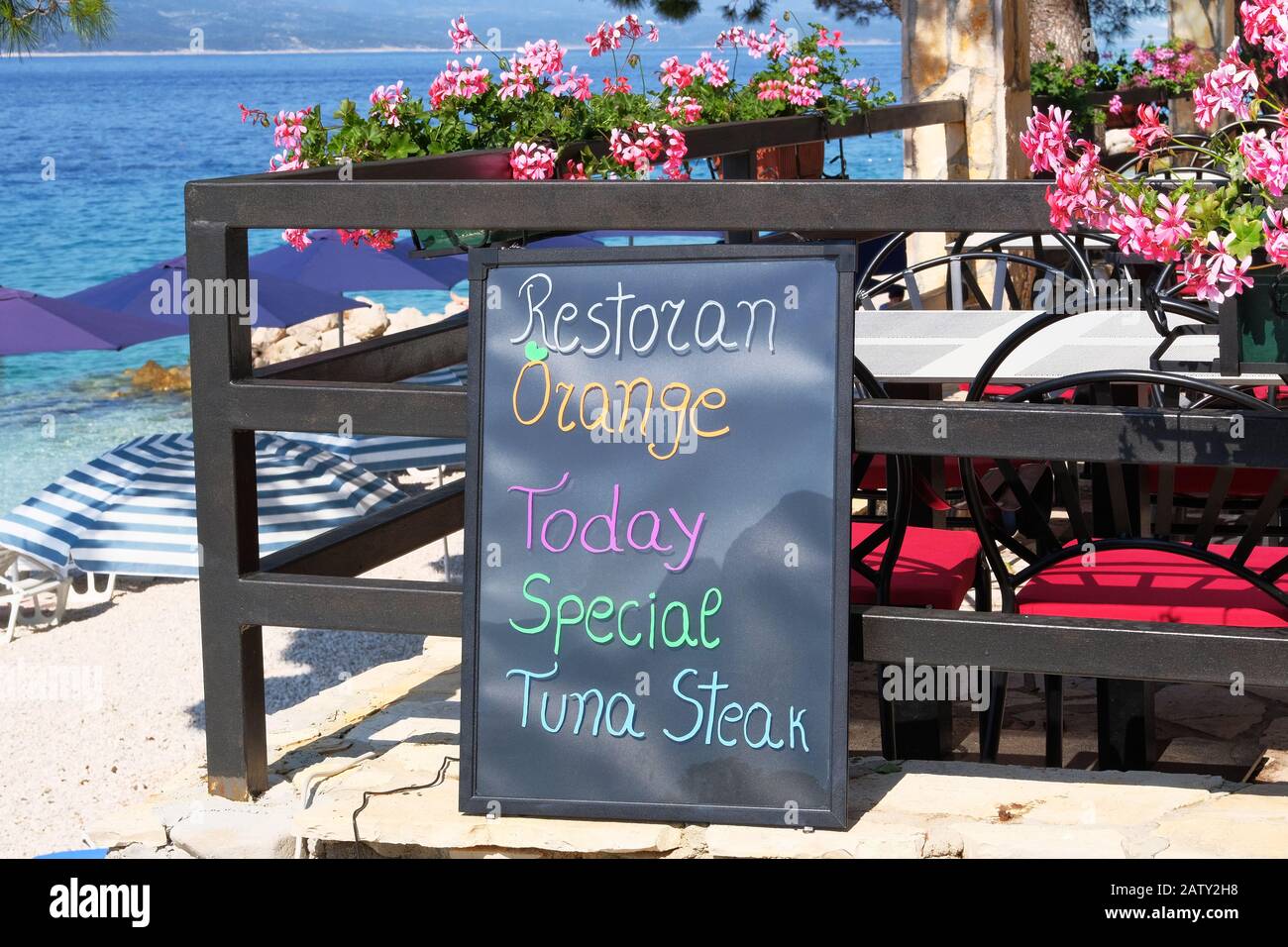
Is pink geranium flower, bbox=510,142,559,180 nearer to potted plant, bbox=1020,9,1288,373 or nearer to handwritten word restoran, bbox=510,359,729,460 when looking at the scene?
handwritten word restoran, bbox=510,359,729,460

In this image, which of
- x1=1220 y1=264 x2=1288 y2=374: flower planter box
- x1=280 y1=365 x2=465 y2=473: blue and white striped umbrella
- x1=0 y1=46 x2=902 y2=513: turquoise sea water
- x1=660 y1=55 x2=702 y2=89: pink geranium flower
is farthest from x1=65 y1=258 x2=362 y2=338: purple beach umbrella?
x1=1220 y1=264 x2=1288 y2=374: flower planter box

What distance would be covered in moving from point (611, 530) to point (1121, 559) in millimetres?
1071

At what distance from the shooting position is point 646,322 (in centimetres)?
261

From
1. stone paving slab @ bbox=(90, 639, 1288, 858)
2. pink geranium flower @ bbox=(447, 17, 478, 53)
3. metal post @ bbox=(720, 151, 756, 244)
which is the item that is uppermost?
pink geranium flower @ bbox=(447, 17, 478, 53)

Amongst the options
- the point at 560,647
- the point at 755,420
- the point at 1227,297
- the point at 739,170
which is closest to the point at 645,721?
the point at 560,647

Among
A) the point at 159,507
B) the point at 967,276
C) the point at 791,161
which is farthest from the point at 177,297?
the point at 967,276

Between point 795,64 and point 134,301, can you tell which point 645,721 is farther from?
point 134,301

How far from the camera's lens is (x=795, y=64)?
20.1 ft

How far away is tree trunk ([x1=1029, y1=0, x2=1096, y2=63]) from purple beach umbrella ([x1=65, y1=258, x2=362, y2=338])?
744cm

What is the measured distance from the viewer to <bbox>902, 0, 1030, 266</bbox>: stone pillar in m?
7.29

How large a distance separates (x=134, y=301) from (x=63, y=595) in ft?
8.53

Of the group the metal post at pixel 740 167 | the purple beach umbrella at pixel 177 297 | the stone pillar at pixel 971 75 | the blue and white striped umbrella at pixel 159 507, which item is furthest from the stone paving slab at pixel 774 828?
the purple beach umbrella at pixel 177 297

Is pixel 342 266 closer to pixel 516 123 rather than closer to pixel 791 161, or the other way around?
pixel 791 161

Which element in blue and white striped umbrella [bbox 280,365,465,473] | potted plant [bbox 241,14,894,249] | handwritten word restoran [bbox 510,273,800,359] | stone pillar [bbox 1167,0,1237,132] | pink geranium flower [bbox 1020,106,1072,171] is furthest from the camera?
stone pillar [bbox 1167,0,1237,132]
